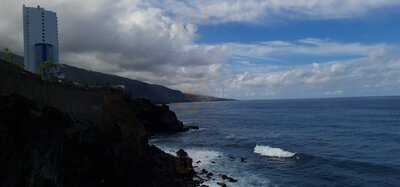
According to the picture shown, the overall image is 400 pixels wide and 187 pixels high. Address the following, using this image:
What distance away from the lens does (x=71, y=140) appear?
92.8 ft

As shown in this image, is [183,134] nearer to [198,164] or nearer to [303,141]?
[303,141]

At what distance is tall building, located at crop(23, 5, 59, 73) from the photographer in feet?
330

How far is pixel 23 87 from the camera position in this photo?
26844 millimetres

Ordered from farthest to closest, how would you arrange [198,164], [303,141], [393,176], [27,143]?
[303,141] < [198,164] < [393,176] < [27,143]

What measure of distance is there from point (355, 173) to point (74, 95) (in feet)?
105

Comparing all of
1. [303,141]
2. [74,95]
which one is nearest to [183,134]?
[303,141]

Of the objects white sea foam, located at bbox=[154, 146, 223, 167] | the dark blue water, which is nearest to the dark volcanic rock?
the dark blue water

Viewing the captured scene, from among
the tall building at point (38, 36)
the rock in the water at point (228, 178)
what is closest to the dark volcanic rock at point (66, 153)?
the rock in the water at point (228, 178)

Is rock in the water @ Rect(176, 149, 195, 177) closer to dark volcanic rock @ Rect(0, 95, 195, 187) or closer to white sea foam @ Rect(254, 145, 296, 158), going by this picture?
dark volcanic rock @ Rect(0, 95, 195, 187)

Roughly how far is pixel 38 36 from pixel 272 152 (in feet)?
236

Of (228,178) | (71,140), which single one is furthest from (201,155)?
(71,140)

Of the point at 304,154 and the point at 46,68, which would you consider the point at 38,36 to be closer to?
the point at 46,68

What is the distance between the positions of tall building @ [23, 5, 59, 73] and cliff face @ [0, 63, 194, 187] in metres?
67.9

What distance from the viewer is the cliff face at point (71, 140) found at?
22516 mm
